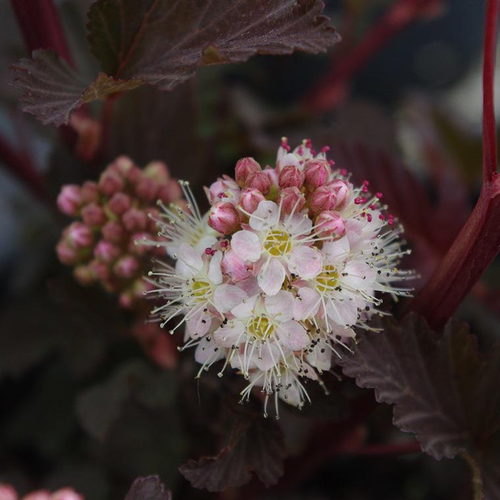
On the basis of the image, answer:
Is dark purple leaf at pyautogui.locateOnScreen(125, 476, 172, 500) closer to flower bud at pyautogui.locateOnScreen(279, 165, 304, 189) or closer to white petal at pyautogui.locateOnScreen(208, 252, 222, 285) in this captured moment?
white petal at pyautogui.locateOnScreen(208, 252, 222, 285)

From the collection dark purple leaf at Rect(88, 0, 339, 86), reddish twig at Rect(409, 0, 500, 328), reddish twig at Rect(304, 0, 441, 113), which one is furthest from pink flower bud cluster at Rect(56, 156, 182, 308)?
reddish twig at Rect(304, 0, 441, 113)

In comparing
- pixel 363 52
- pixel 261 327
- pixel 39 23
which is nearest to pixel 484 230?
pixel 261 327

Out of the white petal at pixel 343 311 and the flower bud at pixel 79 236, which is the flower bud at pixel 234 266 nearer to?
the white petal at pixel 343 311

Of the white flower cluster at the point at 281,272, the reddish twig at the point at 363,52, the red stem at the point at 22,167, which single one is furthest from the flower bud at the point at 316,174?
the reddish twig at the point at 363,52

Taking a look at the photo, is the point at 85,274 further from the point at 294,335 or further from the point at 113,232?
the point at 294,335

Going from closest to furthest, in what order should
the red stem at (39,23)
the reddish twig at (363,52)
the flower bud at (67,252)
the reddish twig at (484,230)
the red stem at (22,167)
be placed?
the reddish twig at (484,230)
the red stem at (39,23)
the flower bud at (67,252)
the red stem at (22,167)
the reddish twig at (363,52)

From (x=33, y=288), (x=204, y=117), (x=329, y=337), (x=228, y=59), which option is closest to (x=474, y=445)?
(x=329, y=337)

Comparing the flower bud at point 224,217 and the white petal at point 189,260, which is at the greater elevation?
the flower bud at point 224,217
